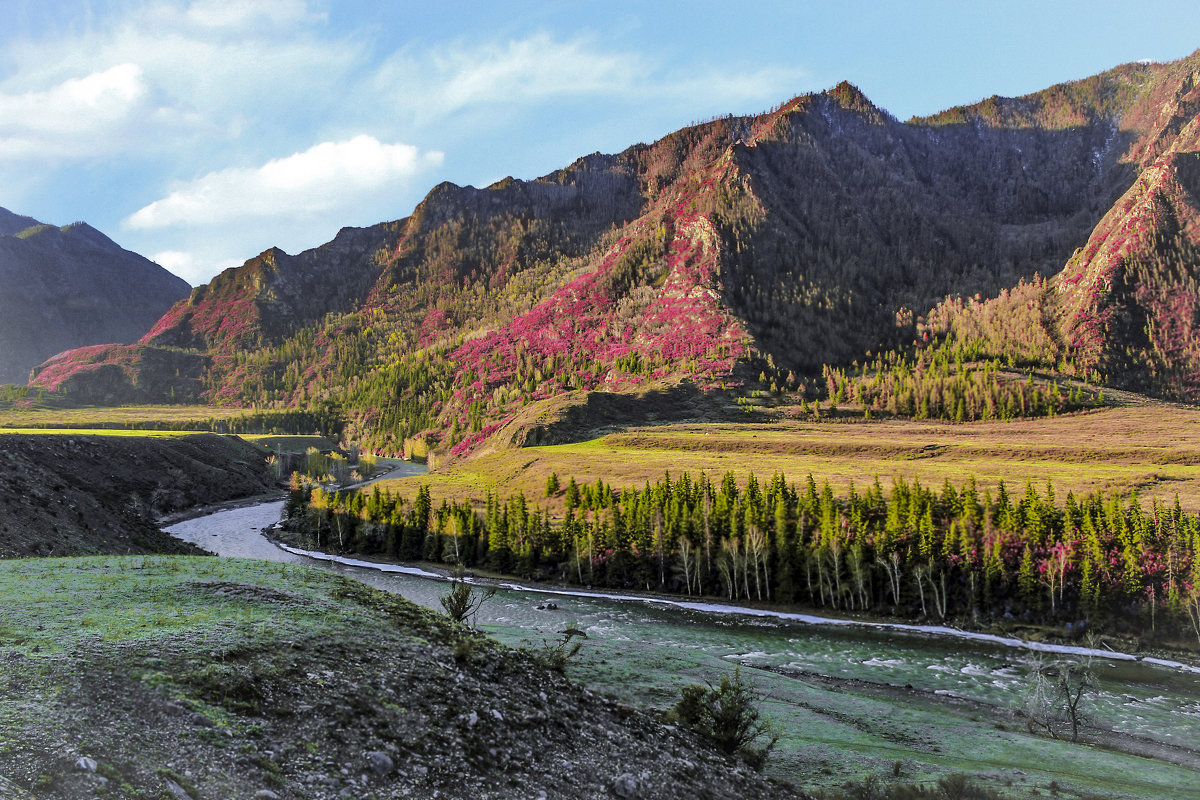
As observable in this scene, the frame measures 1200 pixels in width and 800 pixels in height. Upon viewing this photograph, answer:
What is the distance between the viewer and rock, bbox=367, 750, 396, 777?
1562 cm

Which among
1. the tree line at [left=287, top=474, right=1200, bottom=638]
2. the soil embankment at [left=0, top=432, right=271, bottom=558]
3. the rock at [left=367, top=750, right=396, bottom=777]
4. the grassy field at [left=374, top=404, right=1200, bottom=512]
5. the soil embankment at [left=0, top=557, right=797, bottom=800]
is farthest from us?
the grassy field at [left=374, top=404, right=1200, bottom=512]

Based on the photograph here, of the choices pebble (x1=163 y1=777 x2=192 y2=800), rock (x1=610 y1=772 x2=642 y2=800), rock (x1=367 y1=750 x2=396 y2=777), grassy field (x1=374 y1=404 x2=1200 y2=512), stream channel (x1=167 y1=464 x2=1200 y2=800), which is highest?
pebble (x1=163 y1=777 x2=192 y2=800)

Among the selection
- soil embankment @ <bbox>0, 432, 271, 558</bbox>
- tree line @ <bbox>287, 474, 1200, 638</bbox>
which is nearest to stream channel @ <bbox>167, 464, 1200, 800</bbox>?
tree line @ <bbox>287, 474, 1200, 638</bbox>

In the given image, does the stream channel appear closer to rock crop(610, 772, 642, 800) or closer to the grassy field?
rock crop(610, 772, 642, 800)

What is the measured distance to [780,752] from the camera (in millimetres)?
29984

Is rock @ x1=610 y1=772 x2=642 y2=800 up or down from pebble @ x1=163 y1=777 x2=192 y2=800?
down

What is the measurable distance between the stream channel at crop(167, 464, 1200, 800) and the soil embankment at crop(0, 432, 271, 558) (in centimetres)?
3304

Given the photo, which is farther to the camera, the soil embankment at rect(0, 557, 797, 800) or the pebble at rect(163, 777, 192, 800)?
the soil embankment at rect(0, 557, 797, 800)

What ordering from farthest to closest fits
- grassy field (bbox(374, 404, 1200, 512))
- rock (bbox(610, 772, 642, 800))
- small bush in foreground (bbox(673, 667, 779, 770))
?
1. grassy field (bbox(374, 404, 1200, 512))
2. small bush in foreground (bbox(673, 667, 779, 770))
3. rock (bbox(610, 772, 642, 800))

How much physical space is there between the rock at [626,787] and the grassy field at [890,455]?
327 ft

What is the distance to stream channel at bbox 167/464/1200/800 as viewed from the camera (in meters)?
31.6

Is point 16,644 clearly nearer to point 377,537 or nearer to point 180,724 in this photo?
point 180,724

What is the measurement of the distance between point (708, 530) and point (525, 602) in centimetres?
2637

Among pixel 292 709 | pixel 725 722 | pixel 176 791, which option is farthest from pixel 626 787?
pixel 176 791
